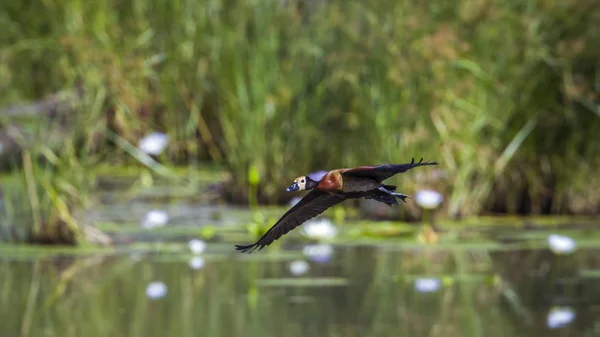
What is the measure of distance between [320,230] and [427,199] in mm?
610

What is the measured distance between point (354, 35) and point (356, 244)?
1397 mm

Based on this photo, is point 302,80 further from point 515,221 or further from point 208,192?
point 515,221

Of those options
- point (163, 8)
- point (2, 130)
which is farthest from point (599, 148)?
point (2, 130)

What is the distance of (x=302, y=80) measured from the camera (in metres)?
7.40

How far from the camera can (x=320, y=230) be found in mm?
6488

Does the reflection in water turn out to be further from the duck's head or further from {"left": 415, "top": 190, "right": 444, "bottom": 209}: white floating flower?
the duck's head

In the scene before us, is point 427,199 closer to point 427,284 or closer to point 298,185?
point 427,284

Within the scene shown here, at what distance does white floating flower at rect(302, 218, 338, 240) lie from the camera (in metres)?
6.49

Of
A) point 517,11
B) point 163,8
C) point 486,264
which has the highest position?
point 163,8

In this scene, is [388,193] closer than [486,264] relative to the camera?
Yes

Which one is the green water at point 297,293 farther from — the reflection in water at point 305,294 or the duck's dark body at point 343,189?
the duck's dark body at point 343,189

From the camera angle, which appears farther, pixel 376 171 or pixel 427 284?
pixel 427 284

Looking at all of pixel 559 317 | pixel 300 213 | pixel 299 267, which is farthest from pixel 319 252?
→ pixel 300 213

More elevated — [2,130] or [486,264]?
[2,130]
